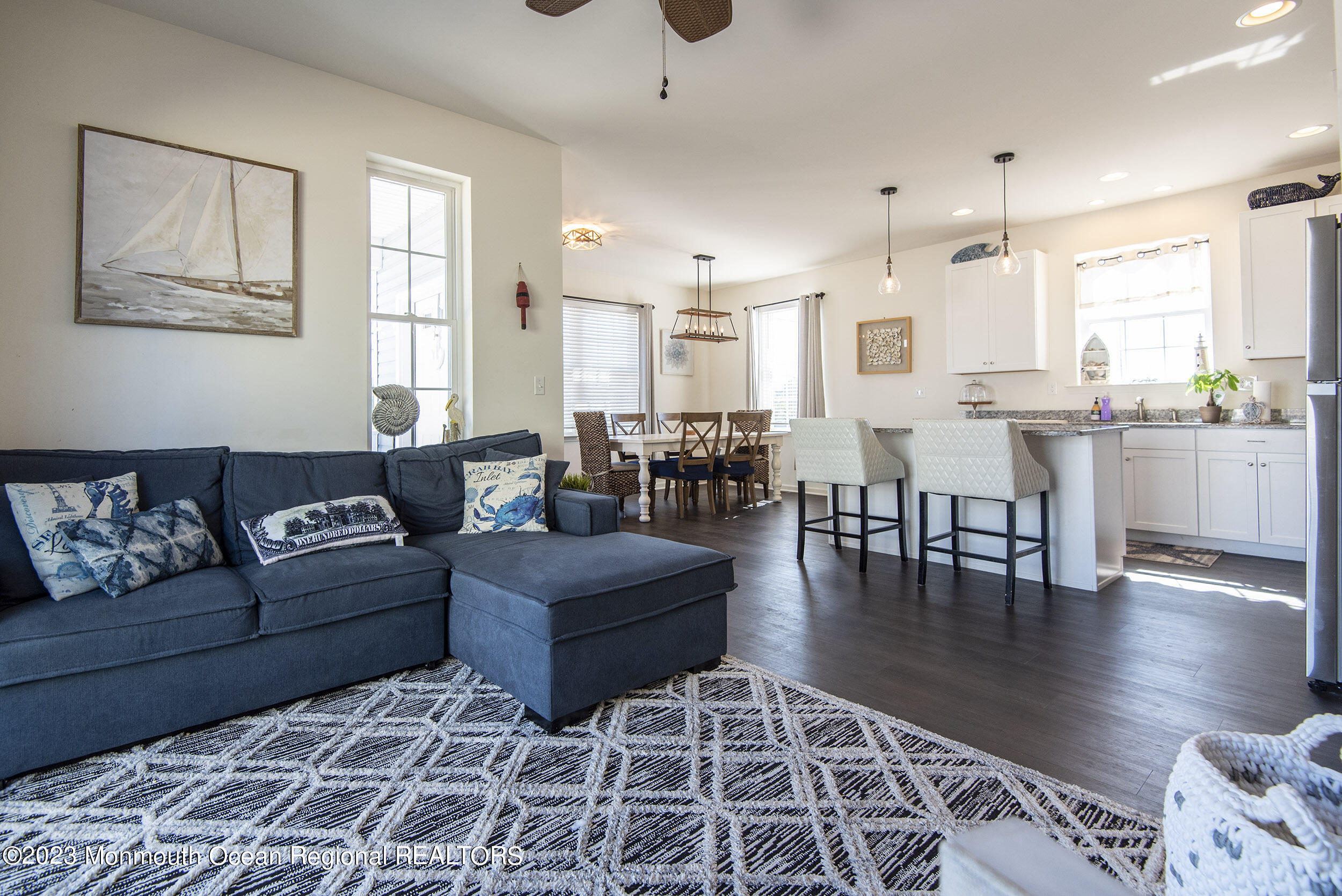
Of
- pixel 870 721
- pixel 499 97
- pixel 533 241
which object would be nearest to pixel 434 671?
pixel 870 721

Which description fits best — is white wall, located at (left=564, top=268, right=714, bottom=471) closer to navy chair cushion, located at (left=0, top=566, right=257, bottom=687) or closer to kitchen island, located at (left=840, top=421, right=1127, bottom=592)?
kitchen island, located at (left=840, top=421, right=1127, bottom=592)

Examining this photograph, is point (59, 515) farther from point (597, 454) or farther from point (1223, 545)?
point (1223, 545)

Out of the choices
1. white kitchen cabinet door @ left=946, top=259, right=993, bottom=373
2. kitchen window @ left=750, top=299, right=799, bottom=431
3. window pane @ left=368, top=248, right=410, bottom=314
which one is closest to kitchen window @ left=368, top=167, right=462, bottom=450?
window pane @ left=368, top=248, right=410, bottom=314

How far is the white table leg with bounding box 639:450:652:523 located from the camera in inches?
229

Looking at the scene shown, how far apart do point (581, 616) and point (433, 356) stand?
93.5 inches

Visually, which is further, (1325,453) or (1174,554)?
(1174,554)

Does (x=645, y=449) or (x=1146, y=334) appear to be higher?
(x=1146, y=334)

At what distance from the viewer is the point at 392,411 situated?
3.34 meters

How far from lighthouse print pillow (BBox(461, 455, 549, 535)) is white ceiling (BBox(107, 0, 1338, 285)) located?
2012 mm

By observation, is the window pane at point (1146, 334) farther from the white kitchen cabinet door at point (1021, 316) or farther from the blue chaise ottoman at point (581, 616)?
the blue chaise ottoman at point (581, 616)

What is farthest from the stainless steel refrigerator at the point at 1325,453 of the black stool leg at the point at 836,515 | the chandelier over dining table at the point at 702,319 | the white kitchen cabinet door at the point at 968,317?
the chandelier over dining table at the point at 702,319

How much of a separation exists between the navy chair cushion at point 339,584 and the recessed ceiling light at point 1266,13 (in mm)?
4107

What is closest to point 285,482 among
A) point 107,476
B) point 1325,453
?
point 107,476

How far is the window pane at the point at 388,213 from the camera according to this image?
3.57 m
